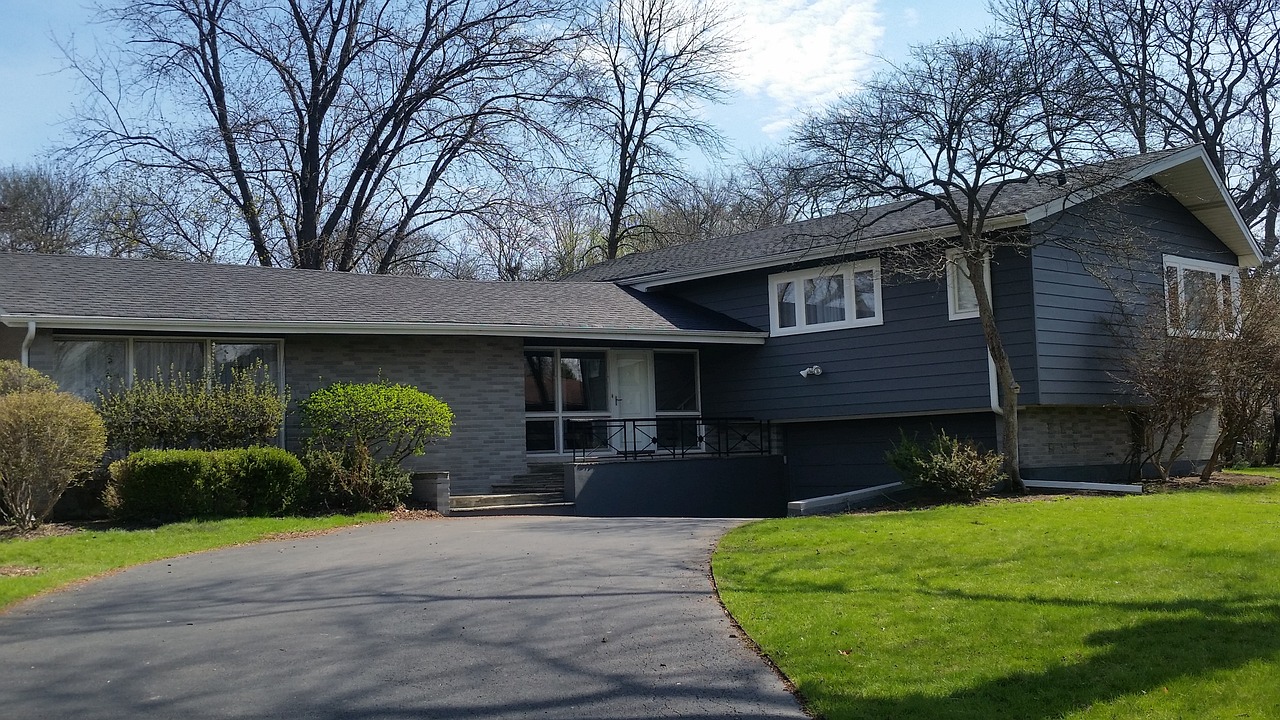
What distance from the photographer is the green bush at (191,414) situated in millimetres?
15203

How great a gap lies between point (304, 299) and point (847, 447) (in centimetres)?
984

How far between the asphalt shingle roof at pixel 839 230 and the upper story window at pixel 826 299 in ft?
1.81

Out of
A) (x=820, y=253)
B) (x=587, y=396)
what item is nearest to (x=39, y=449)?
(x=587, y=396)

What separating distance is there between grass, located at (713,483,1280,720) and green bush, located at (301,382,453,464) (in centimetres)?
674

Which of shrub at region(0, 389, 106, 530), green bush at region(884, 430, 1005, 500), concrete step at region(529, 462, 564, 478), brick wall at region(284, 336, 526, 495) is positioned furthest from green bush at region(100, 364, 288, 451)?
green bush at region(884, 430, 1005, 500)

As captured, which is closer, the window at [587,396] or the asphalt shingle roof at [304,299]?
the asphalt shingle roof at [304,299]

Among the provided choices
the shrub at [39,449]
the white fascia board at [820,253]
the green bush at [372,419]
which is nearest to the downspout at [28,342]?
the shrub at [39,449]

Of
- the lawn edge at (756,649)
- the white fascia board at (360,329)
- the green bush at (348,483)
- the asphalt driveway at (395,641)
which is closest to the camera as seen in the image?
the lawn edge at (756,649)

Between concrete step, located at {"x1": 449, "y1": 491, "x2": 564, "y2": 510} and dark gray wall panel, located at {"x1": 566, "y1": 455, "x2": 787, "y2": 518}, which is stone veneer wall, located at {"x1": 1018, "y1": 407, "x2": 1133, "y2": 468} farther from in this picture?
concrete step, located at {"x1": 449, "y1": 491, "x2": 564, "y2": 510}

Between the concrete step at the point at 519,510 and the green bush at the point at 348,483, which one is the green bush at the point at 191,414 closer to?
the green bush at the point at 348,483

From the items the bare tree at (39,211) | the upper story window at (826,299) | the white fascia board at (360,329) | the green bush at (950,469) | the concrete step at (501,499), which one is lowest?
the concrete step at (501,499)

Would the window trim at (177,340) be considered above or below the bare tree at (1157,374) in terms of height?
above

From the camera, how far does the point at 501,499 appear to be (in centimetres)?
1708

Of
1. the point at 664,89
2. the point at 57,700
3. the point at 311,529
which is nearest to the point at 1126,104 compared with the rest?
the point at 311,529
